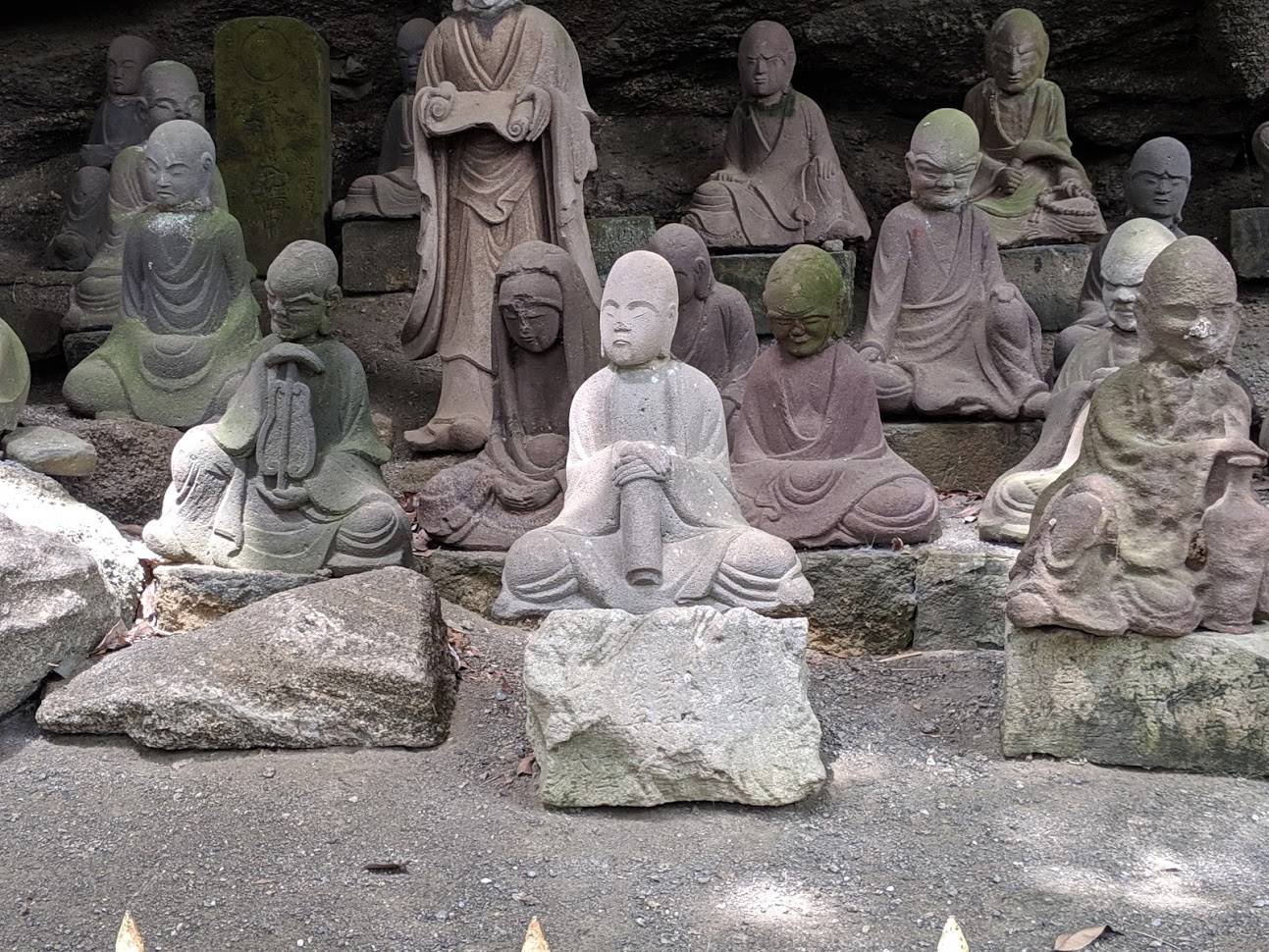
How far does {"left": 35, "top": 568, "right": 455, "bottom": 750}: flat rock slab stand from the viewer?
4.93 metres

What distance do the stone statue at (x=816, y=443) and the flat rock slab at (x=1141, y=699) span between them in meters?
1.08

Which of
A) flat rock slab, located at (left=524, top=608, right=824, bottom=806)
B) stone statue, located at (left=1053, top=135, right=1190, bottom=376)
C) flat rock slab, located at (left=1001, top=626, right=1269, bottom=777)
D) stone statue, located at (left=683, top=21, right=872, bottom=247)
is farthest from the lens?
stone statue, located at (left=683, top=21, right=872, bottom=247)

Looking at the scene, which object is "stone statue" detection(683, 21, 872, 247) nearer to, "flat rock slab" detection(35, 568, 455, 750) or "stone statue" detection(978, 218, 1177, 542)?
"stone statue" detection(978, 218, 1177, 542)

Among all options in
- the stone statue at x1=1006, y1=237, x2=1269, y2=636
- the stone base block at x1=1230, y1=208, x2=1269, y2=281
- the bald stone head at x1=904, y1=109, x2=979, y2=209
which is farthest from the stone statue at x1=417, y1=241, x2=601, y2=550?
the stone base block at x1=1230, y1=208, x2=1269, y2=281

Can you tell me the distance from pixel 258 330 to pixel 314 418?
70.8 inches

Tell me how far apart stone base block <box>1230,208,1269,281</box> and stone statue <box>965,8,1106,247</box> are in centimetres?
76

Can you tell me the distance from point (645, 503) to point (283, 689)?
1.19 m

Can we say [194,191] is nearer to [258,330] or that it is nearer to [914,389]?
[258,330]

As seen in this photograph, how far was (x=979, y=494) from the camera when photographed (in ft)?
22.5

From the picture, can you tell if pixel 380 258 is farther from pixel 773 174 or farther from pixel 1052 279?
pixel 1052 279

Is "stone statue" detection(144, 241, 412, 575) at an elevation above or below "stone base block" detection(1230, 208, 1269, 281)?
below

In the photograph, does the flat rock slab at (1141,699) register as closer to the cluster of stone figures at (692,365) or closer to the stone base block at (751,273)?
the cluster of stone figures at (692,365)

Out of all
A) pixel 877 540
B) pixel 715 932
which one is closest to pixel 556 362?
pixel 877 540

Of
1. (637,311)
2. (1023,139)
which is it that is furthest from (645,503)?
(1023,139)
